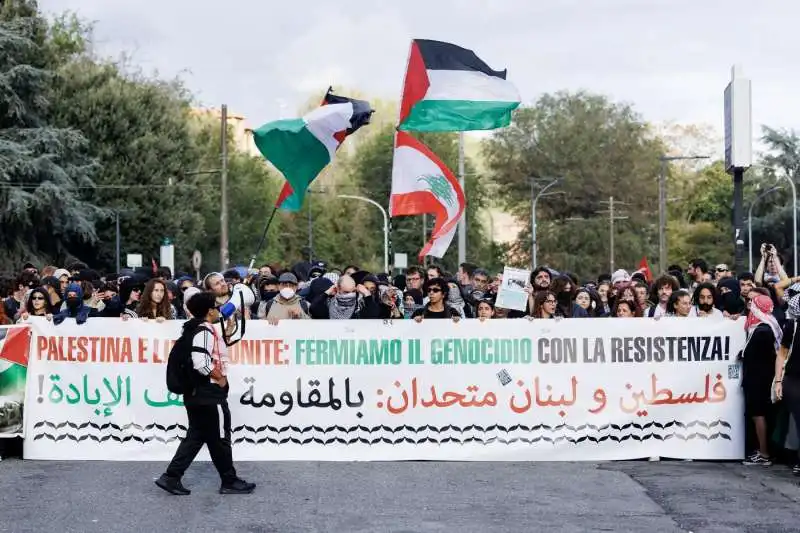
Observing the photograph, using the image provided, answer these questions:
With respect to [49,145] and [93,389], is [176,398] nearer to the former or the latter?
[93,389]

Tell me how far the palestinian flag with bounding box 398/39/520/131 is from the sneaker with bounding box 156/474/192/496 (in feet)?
26.0

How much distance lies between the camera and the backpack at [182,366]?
9570 millimetres

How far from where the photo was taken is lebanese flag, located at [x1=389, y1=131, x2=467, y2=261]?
16.6m

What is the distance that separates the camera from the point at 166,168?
5591 centimetres

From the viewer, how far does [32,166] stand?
46125 mm

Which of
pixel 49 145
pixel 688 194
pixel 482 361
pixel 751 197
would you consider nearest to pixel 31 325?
pixel 482 361

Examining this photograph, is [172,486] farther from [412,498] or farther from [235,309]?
[412,498]

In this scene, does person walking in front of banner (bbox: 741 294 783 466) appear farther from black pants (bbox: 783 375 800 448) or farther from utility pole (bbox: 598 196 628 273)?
utility pole (bbox: 598 196 628 273)

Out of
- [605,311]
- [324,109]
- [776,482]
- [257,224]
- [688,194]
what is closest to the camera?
[776,482]

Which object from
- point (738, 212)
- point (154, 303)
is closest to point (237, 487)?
point (154, 303)

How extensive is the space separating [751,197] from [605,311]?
79.7 m

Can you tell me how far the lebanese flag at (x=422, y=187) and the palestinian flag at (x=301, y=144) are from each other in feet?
2.62

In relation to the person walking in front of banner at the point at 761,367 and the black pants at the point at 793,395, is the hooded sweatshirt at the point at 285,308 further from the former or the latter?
the black pants at the point at 793,395

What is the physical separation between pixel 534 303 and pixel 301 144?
5145 millimetres
